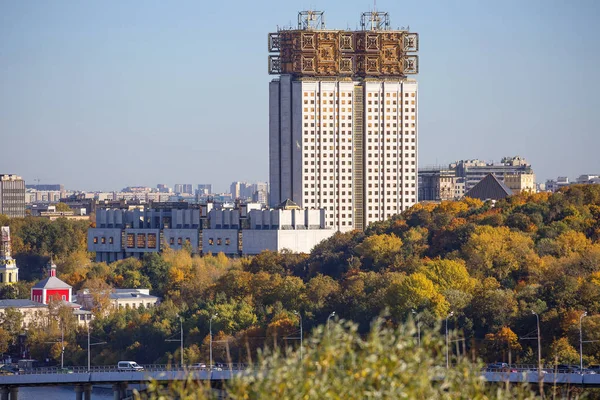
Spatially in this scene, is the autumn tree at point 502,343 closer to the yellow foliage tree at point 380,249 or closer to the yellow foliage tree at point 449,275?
the yellow foliage tree at point 449,275

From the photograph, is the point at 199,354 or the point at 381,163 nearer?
the point at 199,354

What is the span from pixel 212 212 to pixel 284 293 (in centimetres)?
4749

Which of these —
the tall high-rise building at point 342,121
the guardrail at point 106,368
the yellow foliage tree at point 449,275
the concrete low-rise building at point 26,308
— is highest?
the tall high-rise building at point 342,121

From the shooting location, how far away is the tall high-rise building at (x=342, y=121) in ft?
520

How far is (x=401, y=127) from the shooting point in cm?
16238

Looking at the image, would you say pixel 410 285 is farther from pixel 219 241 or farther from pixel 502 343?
pixel 219 241

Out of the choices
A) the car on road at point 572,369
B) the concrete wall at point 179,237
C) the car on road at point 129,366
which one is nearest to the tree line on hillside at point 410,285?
the car on road at point 572,369

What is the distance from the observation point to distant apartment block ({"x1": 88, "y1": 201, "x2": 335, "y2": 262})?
148 meters

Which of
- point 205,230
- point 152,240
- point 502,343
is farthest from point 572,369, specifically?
point 152,240

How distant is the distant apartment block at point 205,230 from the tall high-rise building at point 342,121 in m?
5.86

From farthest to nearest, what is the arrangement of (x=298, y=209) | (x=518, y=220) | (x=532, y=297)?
(x=298, y=209) < (x=518, y=220) < (x=532, y=297)

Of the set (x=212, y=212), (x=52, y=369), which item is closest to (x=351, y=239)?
(x=212, y=212)

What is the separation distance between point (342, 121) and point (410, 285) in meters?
62.7

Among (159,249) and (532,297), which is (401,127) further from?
(532,297)
